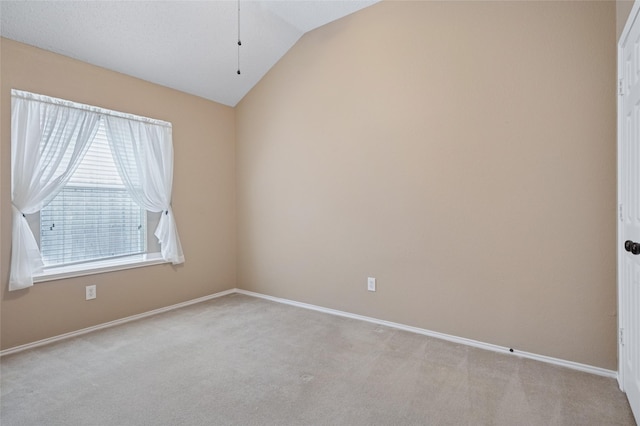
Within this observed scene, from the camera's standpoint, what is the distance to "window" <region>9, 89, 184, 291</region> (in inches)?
103

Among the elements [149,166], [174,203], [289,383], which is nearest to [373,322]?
[289,383]

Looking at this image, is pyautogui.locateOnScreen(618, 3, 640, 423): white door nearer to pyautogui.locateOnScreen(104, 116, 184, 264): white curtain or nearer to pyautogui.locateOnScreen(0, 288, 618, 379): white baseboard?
pyautogui.locateOnScreen(0, 288, 618, 379): white baseboard

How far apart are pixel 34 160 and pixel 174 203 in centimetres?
128

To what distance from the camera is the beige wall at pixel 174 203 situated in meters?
2.56

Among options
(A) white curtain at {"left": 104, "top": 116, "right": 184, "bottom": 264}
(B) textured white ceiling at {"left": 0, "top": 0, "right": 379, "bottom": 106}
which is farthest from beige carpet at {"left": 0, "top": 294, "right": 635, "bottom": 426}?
(B) textured white ceiling at {"left": 0, "top": 0, "right": 379, "bottom": 106}

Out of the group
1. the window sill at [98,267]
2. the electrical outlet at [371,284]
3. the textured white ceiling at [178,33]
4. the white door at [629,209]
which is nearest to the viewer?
the white door at [629,209]

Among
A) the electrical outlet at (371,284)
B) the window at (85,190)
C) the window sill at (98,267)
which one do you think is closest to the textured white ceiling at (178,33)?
the window at (85,190)

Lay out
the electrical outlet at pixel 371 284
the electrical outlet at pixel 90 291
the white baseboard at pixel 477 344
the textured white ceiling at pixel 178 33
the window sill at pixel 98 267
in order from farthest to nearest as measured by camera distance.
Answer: the electrical outlet at pixel 371 284 → the electrical outlet at pixel 90 291 → the window sill at pixel 98 267 → the textured white ceiling at pixel 178 33 → the white baseboard at pixel 477 344

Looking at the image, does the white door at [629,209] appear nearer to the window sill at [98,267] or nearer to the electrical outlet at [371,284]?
the electrical outlet at [371,284]

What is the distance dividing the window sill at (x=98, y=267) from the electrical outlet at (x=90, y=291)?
0.13 metres

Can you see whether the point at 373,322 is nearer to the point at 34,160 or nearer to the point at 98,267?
the point at 98,267

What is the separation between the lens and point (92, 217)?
3.12 metres

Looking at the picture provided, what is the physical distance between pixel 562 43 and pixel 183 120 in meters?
3.57

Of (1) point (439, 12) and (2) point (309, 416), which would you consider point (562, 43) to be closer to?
(1) point (439, 12)
